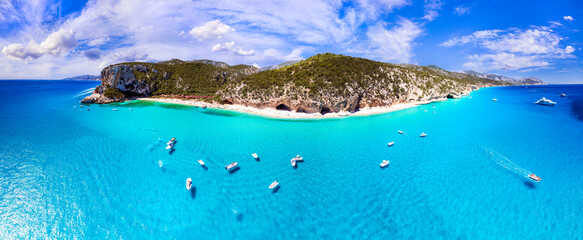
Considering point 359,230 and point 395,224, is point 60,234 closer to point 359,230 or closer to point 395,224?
point 359,230

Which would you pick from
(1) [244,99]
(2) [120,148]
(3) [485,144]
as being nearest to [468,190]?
(3) [485,144]

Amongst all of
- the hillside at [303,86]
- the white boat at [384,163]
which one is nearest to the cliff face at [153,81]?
the hillside at [303,86]

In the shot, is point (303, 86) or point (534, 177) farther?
point (303, 86)

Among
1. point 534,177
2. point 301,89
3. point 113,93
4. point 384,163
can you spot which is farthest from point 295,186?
point 113,93

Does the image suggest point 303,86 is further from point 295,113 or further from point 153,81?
point 153,81

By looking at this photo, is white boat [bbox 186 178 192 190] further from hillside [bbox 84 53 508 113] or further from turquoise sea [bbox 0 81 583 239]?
hillside [bbox 84 53 508 113]

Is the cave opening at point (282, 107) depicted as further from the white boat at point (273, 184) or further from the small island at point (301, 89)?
the white boat at point (273, 184)

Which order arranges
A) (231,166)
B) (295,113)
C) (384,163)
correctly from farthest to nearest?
(295,113) → (384,163) → (231,166)
